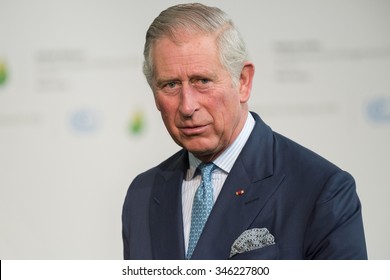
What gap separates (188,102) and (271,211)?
354 millimetres

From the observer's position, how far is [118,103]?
10.7 feet

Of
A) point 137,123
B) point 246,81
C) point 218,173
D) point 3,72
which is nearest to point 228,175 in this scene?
point 218,173

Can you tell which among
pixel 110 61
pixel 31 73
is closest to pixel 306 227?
pixel 110 61

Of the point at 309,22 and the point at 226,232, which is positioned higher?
the point at 309,22

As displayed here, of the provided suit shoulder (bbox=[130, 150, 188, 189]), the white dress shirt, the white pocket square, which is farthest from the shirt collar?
the white pocket square

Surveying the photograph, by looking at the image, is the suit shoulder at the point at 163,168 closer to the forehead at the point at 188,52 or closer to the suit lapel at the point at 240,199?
the suit lapel at the point at 240,199

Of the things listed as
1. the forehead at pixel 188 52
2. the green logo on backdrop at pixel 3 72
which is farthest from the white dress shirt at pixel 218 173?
the green logo on backdrop at pixel 3 72

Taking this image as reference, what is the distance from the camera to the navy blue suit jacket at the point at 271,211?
68.3 inches

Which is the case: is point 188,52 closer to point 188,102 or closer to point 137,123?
point 188,102

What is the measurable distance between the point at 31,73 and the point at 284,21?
1209 millimetres

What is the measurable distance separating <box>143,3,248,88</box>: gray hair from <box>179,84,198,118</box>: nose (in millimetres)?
119

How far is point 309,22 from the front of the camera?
312 centimetres

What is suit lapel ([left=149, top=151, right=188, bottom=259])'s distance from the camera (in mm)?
1913
